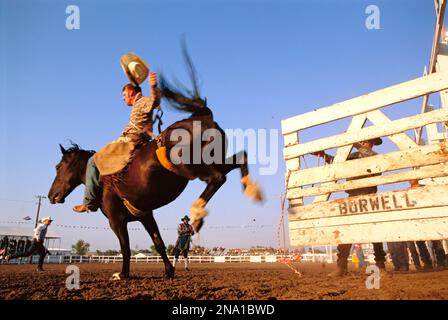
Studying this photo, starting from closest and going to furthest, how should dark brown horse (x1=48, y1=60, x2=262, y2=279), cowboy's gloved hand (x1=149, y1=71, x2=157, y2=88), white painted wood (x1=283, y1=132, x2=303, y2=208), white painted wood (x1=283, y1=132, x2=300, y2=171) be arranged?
dark brown horse (x1=48, y1=60, x2=262, y2=279)
cowboy's gloved hand (x1=149, y1=71, x2=157, y2=88)
white painted wood (x1=283, y1=132, x2=303, y2=208)
white painted wood (x1=283, y1=132, x2=300, y2=171)

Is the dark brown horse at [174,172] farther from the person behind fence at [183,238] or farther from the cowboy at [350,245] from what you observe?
the person behind fence at [183,238]

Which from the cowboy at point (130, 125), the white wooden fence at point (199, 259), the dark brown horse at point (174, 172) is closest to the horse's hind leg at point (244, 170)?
the dark brown horse at point (174, 172)

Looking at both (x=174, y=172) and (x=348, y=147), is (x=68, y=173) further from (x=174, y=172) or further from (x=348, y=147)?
(x=348, y=147)

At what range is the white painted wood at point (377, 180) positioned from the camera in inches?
150

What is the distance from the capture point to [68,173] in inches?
235

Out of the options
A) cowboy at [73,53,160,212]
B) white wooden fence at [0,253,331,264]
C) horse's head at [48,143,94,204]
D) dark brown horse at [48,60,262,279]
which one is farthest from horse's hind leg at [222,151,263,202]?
white wooden fence at [0,253,331,264]

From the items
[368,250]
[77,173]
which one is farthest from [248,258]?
[77,173]

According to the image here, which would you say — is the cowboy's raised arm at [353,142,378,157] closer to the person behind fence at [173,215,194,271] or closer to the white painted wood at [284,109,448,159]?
the white painted wood at [284,109,448,159]

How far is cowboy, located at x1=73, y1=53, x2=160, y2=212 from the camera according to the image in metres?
4.67

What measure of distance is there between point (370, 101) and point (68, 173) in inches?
211

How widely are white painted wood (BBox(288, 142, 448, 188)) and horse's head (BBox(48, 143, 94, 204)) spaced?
12.7ft

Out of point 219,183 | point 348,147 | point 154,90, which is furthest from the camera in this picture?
point 348,147

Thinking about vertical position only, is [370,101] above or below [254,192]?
above

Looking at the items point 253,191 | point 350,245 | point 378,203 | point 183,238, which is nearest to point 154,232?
point 253,191
